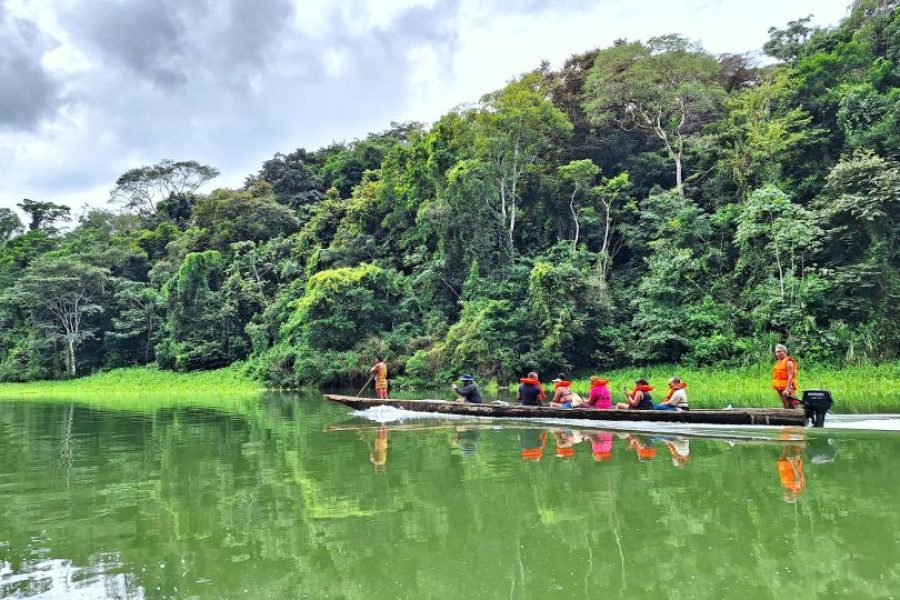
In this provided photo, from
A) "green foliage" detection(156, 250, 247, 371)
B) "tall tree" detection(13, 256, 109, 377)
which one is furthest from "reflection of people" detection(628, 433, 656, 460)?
"tall tree" detection(13, 256, 109, 377)

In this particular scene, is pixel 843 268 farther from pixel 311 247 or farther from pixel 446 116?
pixel 311 247

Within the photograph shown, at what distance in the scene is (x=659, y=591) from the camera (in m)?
3.55

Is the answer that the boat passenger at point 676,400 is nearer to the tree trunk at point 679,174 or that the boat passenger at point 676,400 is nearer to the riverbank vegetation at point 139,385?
the tree trunk at point 679,174

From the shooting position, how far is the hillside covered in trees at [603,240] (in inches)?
730

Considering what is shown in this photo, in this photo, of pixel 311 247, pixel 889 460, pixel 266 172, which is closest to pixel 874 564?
pixel 889 460

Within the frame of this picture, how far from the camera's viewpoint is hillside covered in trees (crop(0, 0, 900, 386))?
1853 cm

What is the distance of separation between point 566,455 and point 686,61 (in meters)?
21.0

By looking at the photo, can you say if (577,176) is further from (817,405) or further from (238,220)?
(238,220)

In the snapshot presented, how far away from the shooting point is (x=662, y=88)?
24172mm

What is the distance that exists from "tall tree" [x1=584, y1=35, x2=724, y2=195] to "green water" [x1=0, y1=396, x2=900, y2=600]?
1846 cm

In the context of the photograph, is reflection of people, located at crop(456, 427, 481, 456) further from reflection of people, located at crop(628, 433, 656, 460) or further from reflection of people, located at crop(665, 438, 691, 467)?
reflection of people, located at crop(665, 438, 691, 467)

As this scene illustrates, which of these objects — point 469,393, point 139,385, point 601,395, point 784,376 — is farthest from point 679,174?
point 139,385

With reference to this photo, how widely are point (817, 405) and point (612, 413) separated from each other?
284 centimetres

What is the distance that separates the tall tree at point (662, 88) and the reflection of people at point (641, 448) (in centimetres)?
1645
